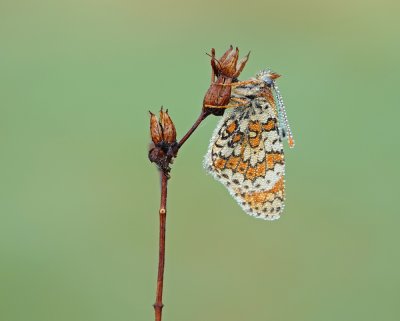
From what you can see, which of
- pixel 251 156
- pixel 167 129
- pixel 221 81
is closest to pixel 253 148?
pixel 251 156

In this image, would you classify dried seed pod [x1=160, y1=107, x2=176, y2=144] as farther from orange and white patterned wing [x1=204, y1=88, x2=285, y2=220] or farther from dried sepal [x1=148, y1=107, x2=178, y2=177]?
orange and white patterned wing [x1=204, y1=88, x2=285, y2=220]

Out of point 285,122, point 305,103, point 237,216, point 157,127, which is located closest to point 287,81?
point 305,103

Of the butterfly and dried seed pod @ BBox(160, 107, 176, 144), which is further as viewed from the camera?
the butterfly

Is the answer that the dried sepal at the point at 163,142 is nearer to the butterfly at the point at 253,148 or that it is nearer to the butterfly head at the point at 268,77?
the butterfly at the point at 253,148

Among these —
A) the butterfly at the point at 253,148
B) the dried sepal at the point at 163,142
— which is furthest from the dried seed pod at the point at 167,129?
the butterfly at the point at 253,148

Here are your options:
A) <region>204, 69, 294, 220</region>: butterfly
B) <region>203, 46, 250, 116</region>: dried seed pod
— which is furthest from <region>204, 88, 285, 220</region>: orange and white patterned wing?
<region>203, 46, 250, 116</region>: dried seed pod

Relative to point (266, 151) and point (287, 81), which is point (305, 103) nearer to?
point (287, 81)

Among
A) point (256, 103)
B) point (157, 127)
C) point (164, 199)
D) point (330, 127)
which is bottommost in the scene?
point (164, 199)

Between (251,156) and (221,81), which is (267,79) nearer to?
(251,156)
